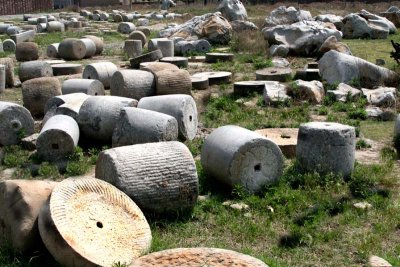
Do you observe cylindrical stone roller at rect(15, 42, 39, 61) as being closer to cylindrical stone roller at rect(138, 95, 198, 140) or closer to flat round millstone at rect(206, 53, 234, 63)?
flat round millstone at rect(206, 53, 234, 63)

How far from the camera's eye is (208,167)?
7.16 m

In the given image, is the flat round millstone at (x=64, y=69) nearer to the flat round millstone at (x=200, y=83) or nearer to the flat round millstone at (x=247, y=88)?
Answer: the flat round millstone at (x=200, y=83)

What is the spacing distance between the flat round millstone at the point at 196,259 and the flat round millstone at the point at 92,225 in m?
0.38

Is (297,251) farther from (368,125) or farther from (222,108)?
(222,108)

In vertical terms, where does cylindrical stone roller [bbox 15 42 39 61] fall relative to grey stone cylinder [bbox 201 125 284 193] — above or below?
below

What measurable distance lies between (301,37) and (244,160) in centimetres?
1143

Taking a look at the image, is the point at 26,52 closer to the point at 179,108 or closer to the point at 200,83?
the point at 200,83

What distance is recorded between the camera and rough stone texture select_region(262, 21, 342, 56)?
17.2 m

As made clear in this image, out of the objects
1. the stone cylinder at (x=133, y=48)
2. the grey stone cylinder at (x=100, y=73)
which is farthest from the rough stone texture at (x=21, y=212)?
the stone cylinder at (x=133, y=48)

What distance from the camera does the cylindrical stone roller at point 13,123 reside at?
869 centimetres

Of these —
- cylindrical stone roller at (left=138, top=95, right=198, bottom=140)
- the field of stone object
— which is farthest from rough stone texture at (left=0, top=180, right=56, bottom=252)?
cylindrical stone roller at (left=138, top=95, right=198, bottom=140)

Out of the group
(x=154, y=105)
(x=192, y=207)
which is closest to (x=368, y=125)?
(x=154, y=105)

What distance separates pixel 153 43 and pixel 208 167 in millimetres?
10819

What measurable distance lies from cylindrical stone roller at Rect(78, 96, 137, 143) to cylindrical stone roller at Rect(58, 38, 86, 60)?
8.73 metres
